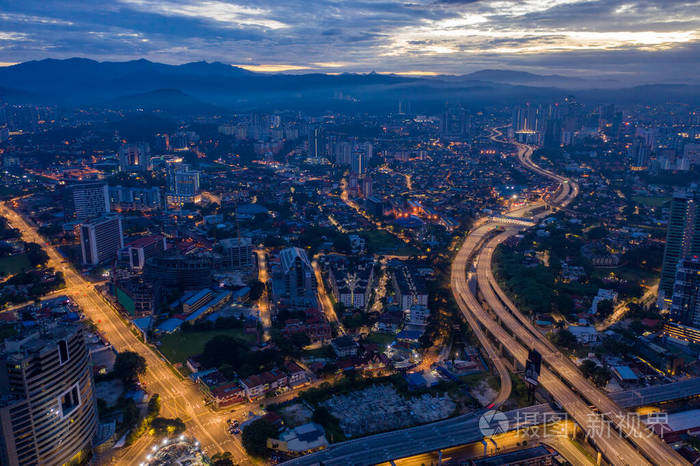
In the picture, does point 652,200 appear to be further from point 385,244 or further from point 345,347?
point 345,347

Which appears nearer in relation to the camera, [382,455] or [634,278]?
[382,455]

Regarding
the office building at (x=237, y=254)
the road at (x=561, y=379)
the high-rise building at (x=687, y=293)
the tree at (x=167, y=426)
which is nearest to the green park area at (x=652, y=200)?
the road at (x=561, y=379)

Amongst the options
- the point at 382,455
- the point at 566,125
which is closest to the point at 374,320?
the point at 382,455

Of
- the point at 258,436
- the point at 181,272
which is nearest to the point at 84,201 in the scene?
the point at 181,272

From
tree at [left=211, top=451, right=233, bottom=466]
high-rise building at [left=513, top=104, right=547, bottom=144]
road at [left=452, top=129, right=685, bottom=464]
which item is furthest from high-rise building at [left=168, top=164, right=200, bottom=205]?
high-rise building at [left=513, top=104, right=547, bottom=144]

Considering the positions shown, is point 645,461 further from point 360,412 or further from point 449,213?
point 449,213

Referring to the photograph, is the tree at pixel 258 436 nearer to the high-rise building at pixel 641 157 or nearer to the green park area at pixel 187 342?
the green park area at pixel 187 342
